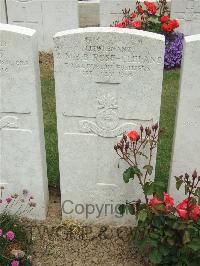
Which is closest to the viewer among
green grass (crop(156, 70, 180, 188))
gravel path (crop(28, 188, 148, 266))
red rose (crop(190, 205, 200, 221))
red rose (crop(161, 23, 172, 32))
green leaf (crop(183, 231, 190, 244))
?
green leaf (crop(183, 231, 190, 244))

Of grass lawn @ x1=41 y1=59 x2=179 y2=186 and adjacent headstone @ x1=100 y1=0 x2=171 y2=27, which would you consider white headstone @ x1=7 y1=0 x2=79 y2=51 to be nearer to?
adjacent headstone @ x1=100 y1=0 x2=171 y2=27

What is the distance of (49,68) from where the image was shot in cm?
770

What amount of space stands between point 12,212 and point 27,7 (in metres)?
5.15

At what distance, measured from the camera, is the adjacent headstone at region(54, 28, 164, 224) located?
3068mm

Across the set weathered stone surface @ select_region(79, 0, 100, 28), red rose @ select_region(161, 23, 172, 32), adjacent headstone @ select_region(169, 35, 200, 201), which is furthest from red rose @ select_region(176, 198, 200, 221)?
weathered stone surface @ select_region(79, 0, 100, 28)

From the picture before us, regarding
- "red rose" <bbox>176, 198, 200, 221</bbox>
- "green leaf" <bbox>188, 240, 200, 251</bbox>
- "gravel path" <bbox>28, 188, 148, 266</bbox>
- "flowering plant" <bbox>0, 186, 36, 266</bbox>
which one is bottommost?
"gravel path" <bbox>28, 188, 148, 266</bbox>

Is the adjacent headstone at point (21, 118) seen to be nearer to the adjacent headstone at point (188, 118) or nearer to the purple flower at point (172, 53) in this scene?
the adjacent headstone at point (188, 118)

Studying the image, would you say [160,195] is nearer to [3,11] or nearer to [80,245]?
[80,245]

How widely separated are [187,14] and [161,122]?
3245mm

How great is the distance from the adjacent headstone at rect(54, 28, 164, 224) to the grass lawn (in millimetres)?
786

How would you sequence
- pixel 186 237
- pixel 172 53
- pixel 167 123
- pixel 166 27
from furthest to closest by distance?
pixel 172 53 < pixel 166 27 < pixel 167 123 < pixel 186 237

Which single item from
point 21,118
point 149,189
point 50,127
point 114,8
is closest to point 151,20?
point 114,8

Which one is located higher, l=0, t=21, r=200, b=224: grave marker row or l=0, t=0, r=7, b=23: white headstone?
l=0, t=0, r=7, b=23: white headstone

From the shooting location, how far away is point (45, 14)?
7973 mm
